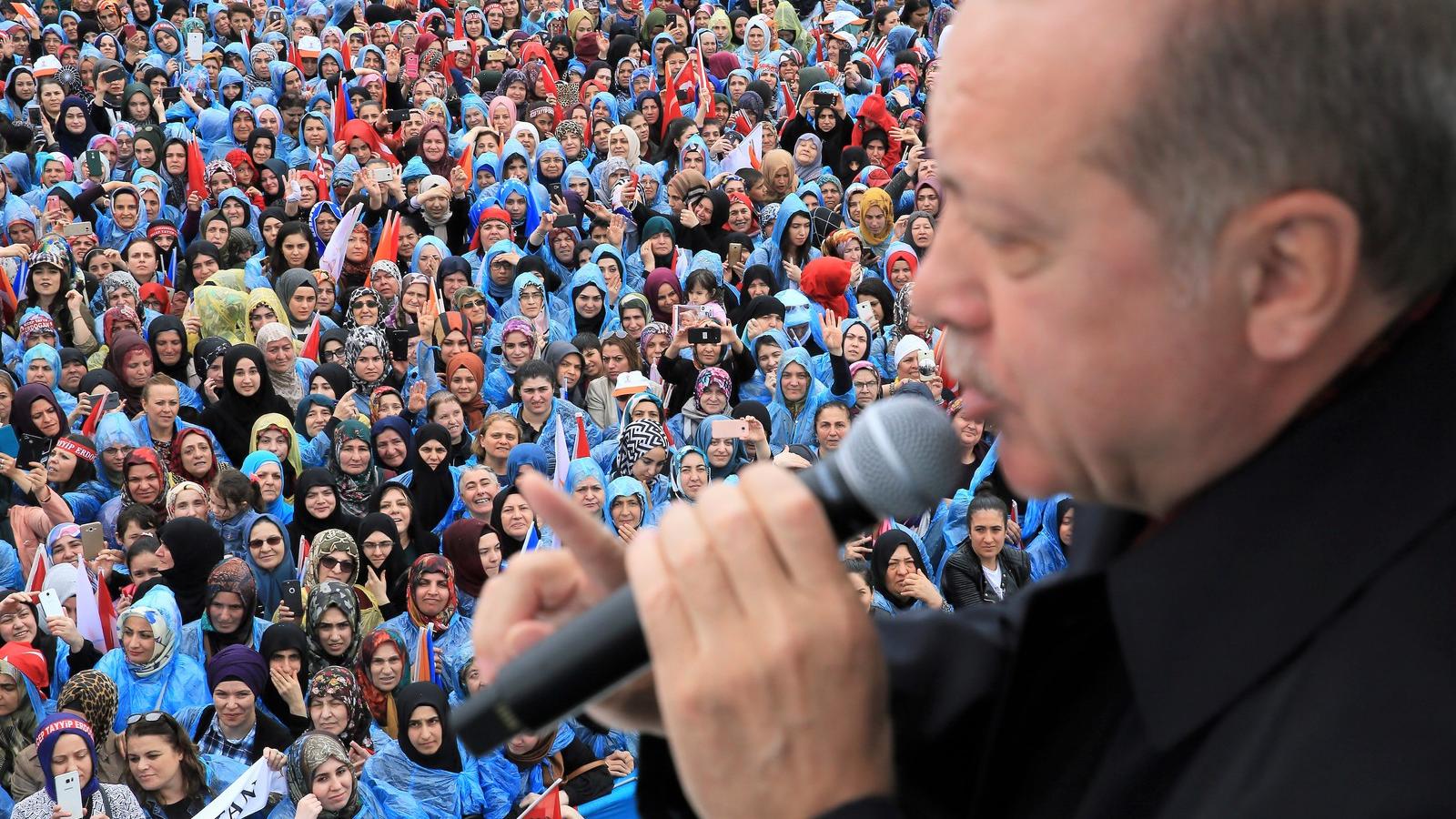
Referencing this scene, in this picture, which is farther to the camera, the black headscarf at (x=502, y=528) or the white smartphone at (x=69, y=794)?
the black headscarf at (x=502, y=528)

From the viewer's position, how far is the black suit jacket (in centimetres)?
71

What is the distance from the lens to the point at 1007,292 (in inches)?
30.4

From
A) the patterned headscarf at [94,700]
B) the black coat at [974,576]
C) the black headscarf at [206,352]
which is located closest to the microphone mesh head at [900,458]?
the patterned headscarf at [94,700]

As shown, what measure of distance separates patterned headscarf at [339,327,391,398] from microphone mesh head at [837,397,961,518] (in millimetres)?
8447

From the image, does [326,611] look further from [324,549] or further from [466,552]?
[466,552]

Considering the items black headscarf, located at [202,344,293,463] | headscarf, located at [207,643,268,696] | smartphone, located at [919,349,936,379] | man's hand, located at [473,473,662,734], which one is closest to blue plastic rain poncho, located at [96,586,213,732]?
headscarf, located at [207,643,268,696]

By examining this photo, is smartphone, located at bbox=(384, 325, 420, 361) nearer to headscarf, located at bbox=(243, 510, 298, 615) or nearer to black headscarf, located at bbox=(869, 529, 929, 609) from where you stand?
headscarf, located at bbox=(243, 510, 298, 615)

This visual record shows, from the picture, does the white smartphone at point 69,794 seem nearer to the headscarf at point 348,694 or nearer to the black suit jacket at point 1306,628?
the headscarf at point 348,694

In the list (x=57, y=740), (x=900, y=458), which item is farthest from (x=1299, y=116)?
(x=57, y=740)

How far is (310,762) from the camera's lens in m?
5.57

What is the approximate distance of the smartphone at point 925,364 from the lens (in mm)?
9141

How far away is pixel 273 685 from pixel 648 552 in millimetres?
5907

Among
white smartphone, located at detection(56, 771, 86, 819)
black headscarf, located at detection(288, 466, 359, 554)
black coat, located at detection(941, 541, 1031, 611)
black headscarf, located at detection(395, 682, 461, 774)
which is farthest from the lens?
black headscarf, located at detection(288, 466, 359, 554)

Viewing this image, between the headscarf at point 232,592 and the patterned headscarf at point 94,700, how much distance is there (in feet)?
2.58
